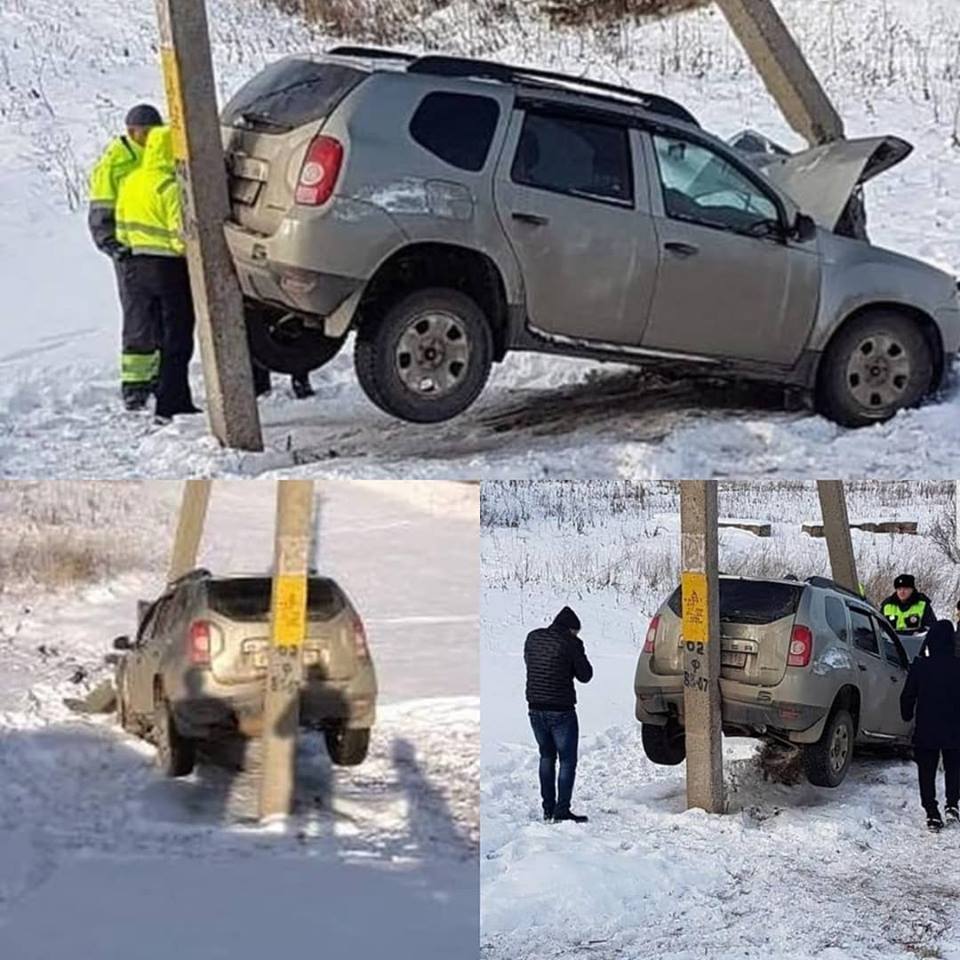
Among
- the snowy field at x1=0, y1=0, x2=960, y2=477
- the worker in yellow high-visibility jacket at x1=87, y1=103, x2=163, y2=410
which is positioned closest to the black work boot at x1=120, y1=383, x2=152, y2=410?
the worker in yellow high-visibility jacket at x1=87, y1=103, x2=163, y2=410

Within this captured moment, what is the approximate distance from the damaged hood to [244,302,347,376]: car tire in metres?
2.83

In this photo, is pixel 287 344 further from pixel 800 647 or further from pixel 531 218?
pixel 800 647

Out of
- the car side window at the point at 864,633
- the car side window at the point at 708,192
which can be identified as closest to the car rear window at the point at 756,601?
the car side window at the point at 864,633

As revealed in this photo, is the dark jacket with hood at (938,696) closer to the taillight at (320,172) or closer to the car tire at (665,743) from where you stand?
the car tire at (665,743)

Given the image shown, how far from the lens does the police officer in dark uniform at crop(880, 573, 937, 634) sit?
805 cm

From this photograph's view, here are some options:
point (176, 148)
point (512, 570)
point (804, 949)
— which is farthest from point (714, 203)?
point (804, 949)

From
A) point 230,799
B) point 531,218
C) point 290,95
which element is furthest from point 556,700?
point 290,95

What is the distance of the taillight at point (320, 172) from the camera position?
7297mm

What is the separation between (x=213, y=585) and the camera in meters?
4.57

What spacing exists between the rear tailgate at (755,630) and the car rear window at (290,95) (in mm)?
3117

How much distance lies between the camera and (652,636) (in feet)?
24.6

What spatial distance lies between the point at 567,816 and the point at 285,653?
3.03 metres

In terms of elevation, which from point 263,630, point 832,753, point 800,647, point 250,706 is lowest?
point 832,753

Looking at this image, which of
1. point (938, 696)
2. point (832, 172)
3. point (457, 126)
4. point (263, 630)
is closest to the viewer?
point (263, 630)
